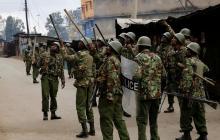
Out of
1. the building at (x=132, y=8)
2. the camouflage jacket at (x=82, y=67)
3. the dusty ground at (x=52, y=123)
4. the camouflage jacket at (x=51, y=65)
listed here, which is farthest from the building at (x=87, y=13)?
the camouflage jacket at (x=82, y=67)

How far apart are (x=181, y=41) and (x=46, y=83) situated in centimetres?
394

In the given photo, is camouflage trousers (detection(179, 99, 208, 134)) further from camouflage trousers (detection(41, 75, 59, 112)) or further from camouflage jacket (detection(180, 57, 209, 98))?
camouflage trousers (detection(41, 75, 59, 112))

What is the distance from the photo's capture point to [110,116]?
8.19m

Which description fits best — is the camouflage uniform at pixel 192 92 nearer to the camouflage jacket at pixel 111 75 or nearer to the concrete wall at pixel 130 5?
the camouflage jacket at pixel 111 75

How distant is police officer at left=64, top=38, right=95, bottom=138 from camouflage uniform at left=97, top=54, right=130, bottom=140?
1.84 m

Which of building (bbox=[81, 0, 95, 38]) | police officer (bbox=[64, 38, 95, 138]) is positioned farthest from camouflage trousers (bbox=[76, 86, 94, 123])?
building (bbox=[81, 0, 95, 38])

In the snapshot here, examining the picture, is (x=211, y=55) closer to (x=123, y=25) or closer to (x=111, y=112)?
(x=123, y=25)

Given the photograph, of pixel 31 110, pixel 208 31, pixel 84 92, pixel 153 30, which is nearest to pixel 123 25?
pixel 153 30

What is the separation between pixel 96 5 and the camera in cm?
5622

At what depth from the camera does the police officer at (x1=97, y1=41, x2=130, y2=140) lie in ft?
26.8

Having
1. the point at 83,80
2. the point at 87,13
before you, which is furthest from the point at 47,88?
the point at 87,13

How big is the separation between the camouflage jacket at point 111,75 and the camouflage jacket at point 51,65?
4.10 m

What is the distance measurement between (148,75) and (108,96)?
0.76m

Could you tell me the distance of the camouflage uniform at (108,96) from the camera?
8.17m
